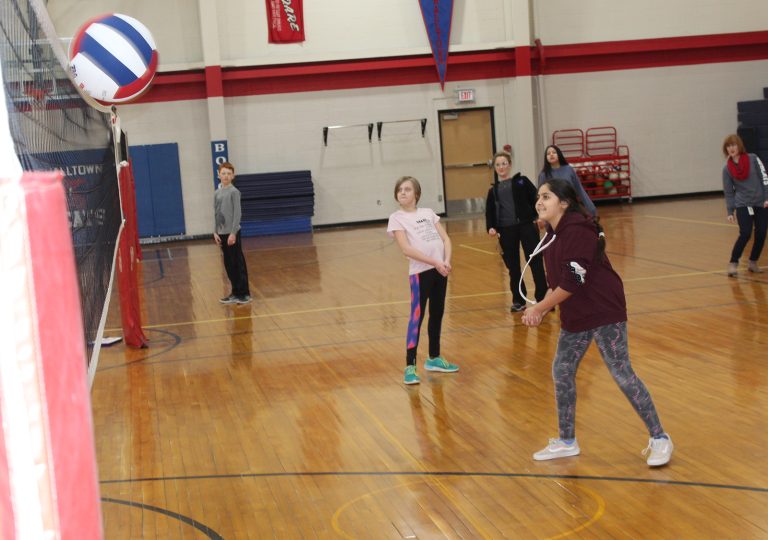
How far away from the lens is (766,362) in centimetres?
665

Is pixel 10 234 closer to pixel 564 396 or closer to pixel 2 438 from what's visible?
pixel 2 438

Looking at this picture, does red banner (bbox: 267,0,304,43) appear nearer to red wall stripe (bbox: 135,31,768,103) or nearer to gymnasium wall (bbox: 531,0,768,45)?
red wall stripe (bbox: 135,31,768,103)

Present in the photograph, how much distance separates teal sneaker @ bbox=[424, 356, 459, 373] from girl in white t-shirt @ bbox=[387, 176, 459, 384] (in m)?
0.32

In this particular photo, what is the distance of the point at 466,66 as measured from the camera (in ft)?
70.9

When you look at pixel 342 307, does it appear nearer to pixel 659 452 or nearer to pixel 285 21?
pixel 659 452

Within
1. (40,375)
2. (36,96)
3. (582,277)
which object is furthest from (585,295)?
(40,375)

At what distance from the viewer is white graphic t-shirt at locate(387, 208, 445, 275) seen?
263 inches

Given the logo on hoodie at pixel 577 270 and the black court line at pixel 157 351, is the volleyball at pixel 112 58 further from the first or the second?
the logo on hoodie at pixel 577 270

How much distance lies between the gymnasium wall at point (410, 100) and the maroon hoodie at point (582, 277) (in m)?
16.9

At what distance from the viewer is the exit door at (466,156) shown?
857 inches

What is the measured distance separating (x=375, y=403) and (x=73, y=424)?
5588 millimetres

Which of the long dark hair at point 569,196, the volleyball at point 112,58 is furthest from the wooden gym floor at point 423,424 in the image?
the volleyball at point 112,58

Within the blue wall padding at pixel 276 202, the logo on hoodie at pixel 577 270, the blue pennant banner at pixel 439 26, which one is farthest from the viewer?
the blue pennant banner at pixel 439 26

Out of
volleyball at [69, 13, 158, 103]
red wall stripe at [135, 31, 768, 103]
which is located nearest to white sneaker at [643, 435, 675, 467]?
volleyball at [69, 13, 158, 103]
